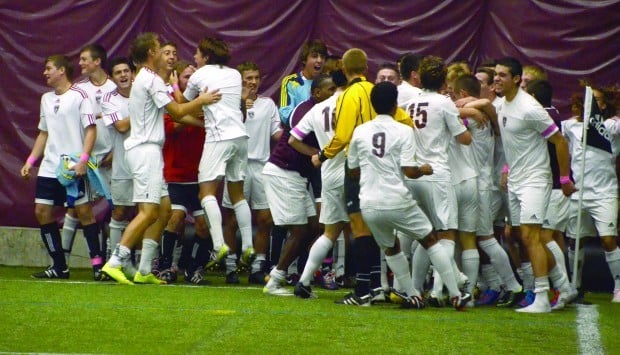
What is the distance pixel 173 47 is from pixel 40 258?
340 cm

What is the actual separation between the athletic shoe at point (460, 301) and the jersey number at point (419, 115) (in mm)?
1489

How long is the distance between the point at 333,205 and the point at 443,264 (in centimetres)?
139

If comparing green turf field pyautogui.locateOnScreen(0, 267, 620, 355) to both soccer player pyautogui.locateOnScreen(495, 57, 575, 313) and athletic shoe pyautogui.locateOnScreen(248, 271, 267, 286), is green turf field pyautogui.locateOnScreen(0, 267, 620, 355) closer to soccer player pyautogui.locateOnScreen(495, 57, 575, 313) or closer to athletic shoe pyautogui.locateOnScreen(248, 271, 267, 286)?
soccer player pyautogui.locateOnScreen(495, 57, 575, 313)

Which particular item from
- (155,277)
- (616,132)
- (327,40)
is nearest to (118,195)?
(155,277)

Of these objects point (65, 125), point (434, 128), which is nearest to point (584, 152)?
point (434, 128)

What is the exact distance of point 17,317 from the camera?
9211 mm

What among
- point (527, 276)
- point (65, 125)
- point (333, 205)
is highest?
point (65, 125)

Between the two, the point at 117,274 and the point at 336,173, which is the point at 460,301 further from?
the point at 117,274

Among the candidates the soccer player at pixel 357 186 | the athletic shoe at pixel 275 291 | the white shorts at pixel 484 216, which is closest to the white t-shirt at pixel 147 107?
the athletic shoe at pixel 275 291

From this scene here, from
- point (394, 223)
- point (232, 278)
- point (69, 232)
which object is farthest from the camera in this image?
point (69, 232)

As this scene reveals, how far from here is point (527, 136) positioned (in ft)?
35.0

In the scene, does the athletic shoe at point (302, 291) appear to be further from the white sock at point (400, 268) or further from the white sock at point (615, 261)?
the white sock at point (615, 261)

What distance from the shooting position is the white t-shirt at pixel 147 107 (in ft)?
39.0

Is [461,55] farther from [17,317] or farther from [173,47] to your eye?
[17,317]
